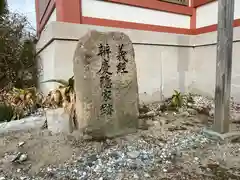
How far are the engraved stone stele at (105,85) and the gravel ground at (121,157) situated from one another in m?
0.21

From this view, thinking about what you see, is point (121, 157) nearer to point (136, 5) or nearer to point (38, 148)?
point (38, 148)

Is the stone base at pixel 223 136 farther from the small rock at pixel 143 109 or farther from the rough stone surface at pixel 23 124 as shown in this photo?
the rough stone surface at pixel 23 124

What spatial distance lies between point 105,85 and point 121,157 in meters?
0.96

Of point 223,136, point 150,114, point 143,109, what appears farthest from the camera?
point 143,109

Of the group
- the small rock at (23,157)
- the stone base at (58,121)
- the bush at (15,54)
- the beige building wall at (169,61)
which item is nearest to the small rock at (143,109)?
the beige building wall at (169,61)

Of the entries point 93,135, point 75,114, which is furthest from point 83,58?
point 93,135

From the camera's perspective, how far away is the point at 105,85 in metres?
2.83

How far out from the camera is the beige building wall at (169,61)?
448 centimetres

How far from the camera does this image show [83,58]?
2670mm

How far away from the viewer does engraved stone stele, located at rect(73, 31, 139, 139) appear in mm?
2689

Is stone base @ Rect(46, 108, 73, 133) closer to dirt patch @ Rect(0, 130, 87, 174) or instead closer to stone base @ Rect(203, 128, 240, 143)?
dirt patch @ Rect(0, 130, 87, 174)

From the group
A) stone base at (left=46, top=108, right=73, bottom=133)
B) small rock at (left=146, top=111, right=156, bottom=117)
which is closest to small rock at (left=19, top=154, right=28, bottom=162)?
stone base at (left=46, top=108, right=73, bottom=133)

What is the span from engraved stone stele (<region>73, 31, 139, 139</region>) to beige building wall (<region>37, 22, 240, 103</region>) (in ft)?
3.59

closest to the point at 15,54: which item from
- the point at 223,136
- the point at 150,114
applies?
the point at 150,114
